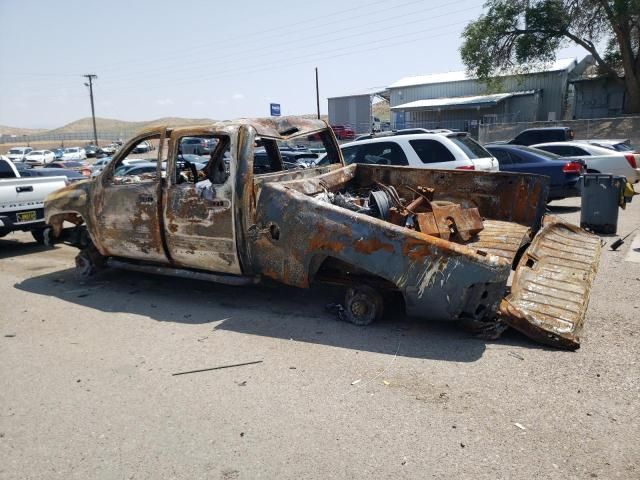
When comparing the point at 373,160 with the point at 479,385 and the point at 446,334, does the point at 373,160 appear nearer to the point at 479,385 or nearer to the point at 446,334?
the point at 446,334

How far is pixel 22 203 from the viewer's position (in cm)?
867

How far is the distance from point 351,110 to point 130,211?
4860 cm

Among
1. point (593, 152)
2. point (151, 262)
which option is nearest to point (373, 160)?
point (151, 262)

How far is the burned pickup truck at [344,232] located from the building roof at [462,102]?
35264 millimetres

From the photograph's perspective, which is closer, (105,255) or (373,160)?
(105,255)

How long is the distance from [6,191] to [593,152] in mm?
13250

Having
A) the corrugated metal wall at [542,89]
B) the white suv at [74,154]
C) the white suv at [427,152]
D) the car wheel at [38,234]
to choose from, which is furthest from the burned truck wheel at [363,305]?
the white suv at [74,154]

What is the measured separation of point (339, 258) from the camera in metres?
4.89

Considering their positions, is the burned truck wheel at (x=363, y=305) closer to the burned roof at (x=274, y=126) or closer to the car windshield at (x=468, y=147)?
the burned roof at (x=274, y=126)

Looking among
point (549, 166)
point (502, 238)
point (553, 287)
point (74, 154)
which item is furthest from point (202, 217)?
point (74, 154)

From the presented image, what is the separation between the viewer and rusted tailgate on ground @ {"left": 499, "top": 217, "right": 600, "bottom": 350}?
4.46 meters

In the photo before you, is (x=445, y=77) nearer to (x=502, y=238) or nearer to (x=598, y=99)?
(x=598, y=99)

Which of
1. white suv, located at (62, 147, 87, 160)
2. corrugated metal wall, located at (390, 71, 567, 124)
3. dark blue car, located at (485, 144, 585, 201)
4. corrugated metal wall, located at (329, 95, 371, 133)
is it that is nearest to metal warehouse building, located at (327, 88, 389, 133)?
corrugated metal wall, located at (329, 95, 371, 133)

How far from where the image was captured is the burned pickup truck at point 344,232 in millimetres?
4543
